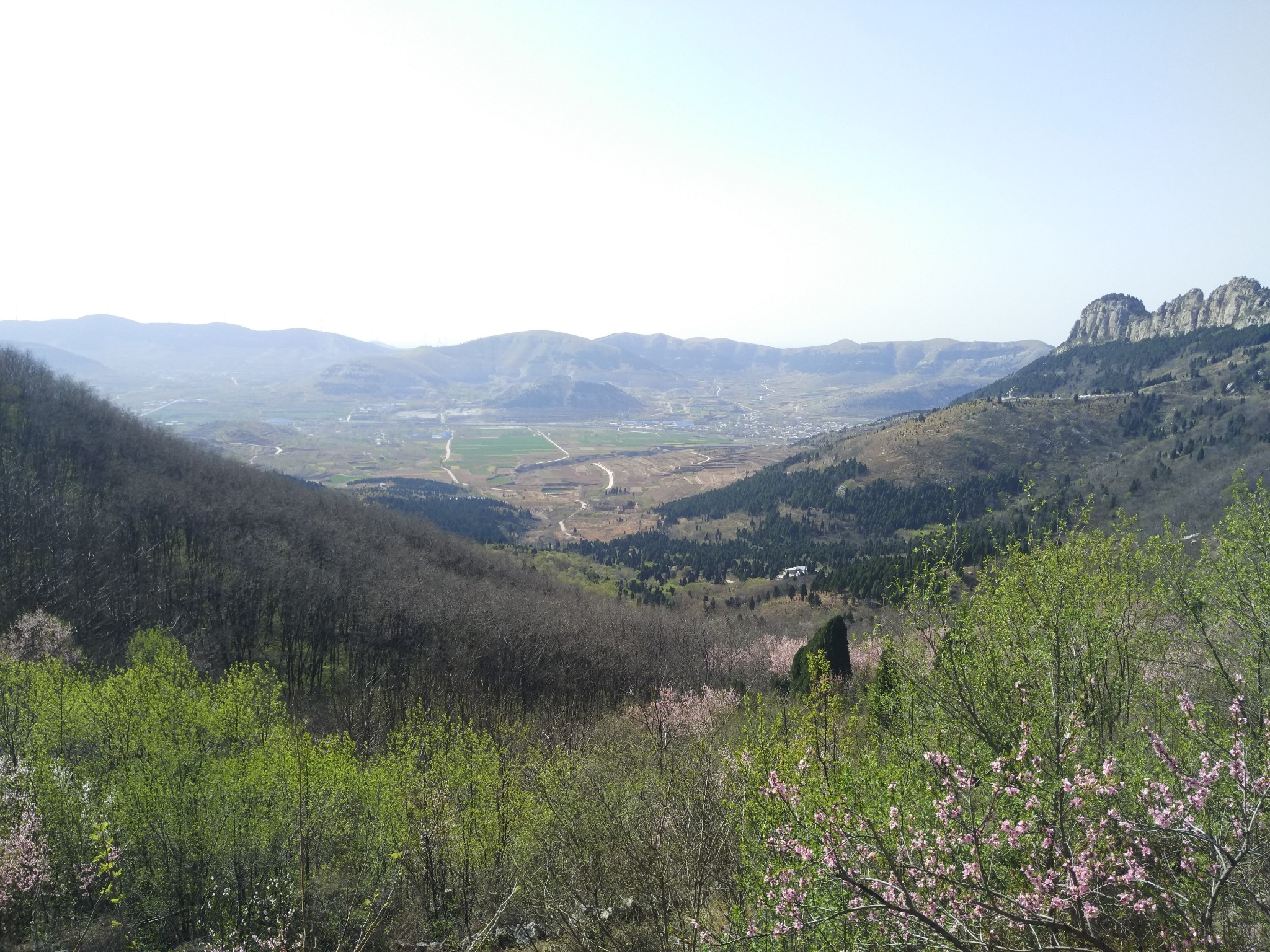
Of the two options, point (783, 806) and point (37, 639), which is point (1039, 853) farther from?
point (37, 639)

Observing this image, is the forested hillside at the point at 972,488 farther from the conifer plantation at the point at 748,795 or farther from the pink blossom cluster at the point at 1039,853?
the pink blossom cluster at the point at 1039,853

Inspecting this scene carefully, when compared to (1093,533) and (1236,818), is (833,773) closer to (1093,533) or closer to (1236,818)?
(1236,818)

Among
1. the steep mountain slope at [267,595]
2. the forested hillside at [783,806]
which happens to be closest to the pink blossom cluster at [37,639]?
the steep mountain slope at [267,595]

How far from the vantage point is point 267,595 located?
60031mm

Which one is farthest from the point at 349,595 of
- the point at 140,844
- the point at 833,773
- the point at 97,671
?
the point at 833,773

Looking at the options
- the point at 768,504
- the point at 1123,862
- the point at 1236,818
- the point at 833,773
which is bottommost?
the point at 768,504

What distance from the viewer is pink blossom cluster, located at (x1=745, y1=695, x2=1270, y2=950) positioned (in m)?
7.68

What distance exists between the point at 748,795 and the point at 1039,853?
5532mm

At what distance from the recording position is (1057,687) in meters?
13.5

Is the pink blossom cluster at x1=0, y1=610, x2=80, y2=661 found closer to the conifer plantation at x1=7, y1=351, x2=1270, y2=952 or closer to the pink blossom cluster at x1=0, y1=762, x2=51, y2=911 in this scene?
the conifer plantation at x1=7, y1=351, x2=1270, y2=952

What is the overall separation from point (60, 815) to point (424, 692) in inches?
1218

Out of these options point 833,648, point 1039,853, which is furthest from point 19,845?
point 833,648

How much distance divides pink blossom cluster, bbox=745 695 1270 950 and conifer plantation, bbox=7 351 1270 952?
91mm

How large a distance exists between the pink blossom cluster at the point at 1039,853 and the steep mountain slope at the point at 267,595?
3566cm
